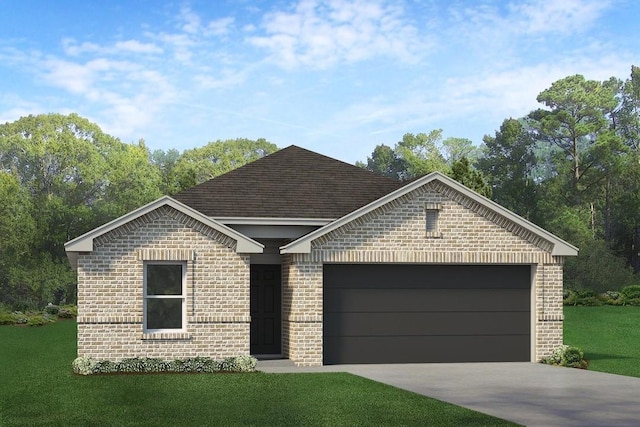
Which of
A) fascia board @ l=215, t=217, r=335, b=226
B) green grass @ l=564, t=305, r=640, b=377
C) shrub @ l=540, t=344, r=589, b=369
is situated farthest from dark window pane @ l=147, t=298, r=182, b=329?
green grass @ l=564, t=305, r=640, b=377

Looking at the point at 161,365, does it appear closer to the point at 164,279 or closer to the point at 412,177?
the point at 164,279

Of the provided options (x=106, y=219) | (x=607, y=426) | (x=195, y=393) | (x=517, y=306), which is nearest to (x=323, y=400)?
(x=195, y=393)

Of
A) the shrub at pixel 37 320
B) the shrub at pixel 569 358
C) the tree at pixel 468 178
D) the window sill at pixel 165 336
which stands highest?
the tree at pixel 468 178

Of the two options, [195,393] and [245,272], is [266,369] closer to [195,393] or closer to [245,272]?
[245,272]

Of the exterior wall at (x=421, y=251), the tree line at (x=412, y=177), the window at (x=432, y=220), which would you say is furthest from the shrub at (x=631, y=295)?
the window at (x=432, y=220)

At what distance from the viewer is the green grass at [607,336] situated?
79.5 feet

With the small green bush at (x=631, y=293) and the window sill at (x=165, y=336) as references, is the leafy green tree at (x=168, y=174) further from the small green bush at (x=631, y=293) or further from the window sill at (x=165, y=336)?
the window sill at (x=165, y=336)

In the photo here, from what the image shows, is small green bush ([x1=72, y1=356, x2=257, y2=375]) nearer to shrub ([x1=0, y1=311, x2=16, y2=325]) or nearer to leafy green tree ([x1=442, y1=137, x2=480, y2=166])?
shrub ([x1=0, y1=311, x2=16, y2=325])

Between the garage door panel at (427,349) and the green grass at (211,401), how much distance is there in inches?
109

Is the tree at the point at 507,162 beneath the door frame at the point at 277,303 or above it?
above

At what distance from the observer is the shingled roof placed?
25.4 meters

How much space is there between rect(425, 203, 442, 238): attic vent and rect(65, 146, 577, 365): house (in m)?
0.03

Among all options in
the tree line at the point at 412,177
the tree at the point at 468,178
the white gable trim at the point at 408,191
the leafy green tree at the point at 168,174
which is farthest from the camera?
the leafy green tree at the point at 168,174

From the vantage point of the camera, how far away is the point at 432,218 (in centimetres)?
2436
